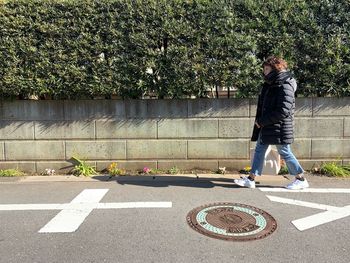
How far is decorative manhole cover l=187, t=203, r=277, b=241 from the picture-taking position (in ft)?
10.1

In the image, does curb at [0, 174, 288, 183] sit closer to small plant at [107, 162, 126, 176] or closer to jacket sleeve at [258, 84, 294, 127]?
small plant at [107, 162, 126, 176]

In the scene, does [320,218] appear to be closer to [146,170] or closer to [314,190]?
[314,190]

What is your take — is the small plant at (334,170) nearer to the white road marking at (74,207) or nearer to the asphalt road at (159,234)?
the asphalt road at (159,234)

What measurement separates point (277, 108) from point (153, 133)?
209 centimetres

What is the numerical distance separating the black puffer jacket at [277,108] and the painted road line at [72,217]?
237cm

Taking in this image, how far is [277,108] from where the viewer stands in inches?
161

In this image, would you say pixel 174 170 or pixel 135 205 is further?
pixel 174 170

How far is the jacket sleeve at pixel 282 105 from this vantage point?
13.3ft

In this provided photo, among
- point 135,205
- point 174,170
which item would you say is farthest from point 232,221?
point 174,170

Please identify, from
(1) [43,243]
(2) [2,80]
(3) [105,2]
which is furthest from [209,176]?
(2) [2,80]

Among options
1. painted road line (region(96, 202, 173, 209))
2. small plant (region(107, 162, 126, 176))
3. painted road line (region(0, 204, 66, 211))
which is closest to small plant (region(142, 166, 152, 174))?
small plant (region(107, 162, 126, 176))

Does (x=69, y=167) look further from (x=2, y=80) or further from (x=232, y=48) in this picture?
(x=232, y=48)

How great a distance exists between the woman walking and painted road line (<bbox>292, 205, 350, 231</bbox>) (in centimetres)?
84

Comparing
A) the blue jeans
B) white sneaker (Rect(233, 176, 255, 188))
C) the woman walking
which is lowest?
white sneaker (Rect(233, 176, 255, 188))
